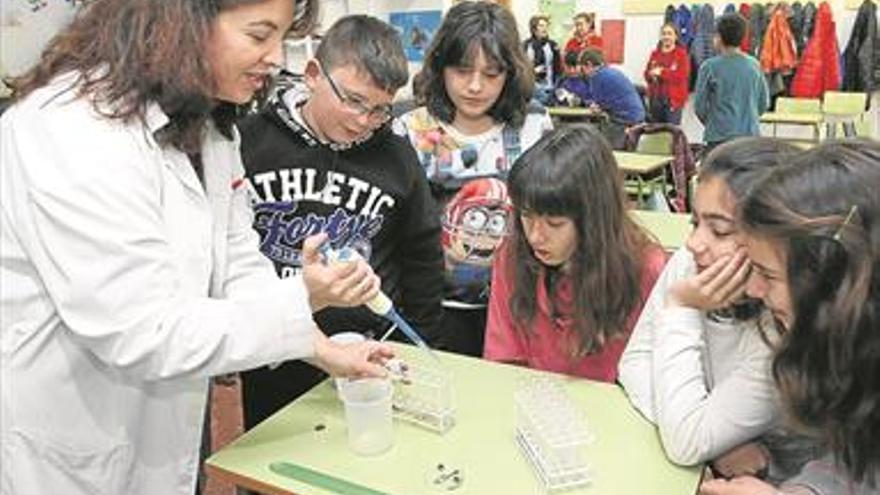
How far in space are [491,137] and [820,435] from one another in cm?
110

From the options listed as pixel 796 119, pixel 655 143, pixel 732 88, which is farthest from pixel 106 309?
pixel 796 119

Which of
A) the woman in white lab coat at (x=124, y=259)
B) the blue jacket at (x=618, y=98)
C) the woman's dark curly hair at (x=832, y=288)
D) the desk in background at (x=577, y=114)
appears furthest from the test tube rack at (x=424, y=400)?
the desk in background at (x=577, y=114)

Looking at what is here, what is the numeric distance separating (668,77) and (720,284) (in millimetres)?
6134

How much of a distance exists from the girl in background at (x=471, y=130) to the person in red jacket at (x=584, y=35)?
550 centimetres

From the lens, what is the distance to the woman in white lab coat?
90 centimetres

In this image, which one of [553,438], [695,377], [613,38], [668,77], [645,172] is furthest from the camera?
[613,38]

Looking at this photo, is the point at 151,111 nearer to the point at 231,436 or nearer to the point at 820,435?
the point at 820,435

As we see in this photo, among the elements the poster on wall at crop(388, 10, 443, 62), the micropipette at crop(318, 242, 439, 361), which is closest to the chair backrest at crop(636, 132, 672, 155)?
the poster on wall at crop(388, 10, 443, 62)

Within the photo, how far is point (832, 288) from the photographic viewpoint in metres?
0.98

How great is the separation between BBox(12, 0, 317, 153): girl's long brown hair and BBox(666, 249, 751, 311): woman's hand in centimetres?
81

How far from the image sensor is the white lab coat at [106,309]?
90cm

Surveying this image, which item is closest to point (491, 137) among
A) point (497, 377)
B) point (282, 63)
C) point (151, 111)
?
point (497, 377)

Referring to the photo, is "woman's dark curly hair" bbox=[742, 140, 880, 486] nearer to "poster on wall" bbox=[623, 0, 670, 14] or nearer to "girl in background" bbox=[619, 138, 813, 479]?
"girl in background" bbox=[619, 138, 813, 479]

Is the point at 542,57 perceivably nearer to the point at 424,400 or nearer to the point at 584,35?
the point at 584,35
